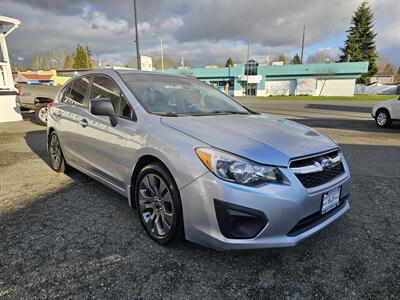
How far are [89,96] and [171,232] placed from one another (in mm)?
2283

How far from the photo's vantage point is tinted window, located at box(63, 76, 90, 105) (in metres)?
3.92

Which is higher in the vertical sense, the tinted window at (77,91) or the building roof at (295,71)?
the building roof at (295,71)

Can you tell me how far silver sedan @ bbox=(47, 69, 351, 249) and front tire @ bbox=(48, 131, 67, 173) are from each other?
1.31 m

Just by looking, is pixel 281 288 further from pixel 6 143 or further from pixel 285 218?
pixel 6 143

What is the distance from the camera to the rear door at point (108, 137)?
2928 mm

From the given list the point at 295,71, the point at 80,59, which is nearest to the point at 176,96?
the point at 295,71

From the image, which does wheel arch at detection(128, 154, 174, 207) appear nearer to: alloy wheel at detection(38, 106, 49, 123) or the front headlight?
the front headlight

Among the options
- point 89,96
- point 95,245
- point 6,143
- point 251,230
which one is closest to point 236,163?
point 251,230

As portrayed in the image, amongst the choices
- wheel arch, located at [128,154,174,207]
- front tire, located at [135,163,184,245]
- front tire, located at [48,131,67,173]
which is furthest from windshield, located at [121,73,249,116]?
front tire, located at [48,131,67,173]

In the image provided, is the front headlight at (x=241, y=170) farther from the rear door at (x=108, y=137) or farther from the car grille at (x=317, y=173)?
the rear door at (x=108, y=137)

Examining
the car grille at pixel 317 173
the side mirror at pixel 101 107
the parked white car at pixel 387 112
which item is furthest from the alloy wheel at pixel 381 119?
the side mirror at pixel 101 107

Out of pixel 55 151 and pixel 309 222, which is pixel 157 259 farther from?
pixel 55 151

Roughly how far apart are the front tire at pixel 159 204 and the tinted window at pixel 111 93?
75cm

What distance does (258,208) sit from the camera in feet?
6.64
